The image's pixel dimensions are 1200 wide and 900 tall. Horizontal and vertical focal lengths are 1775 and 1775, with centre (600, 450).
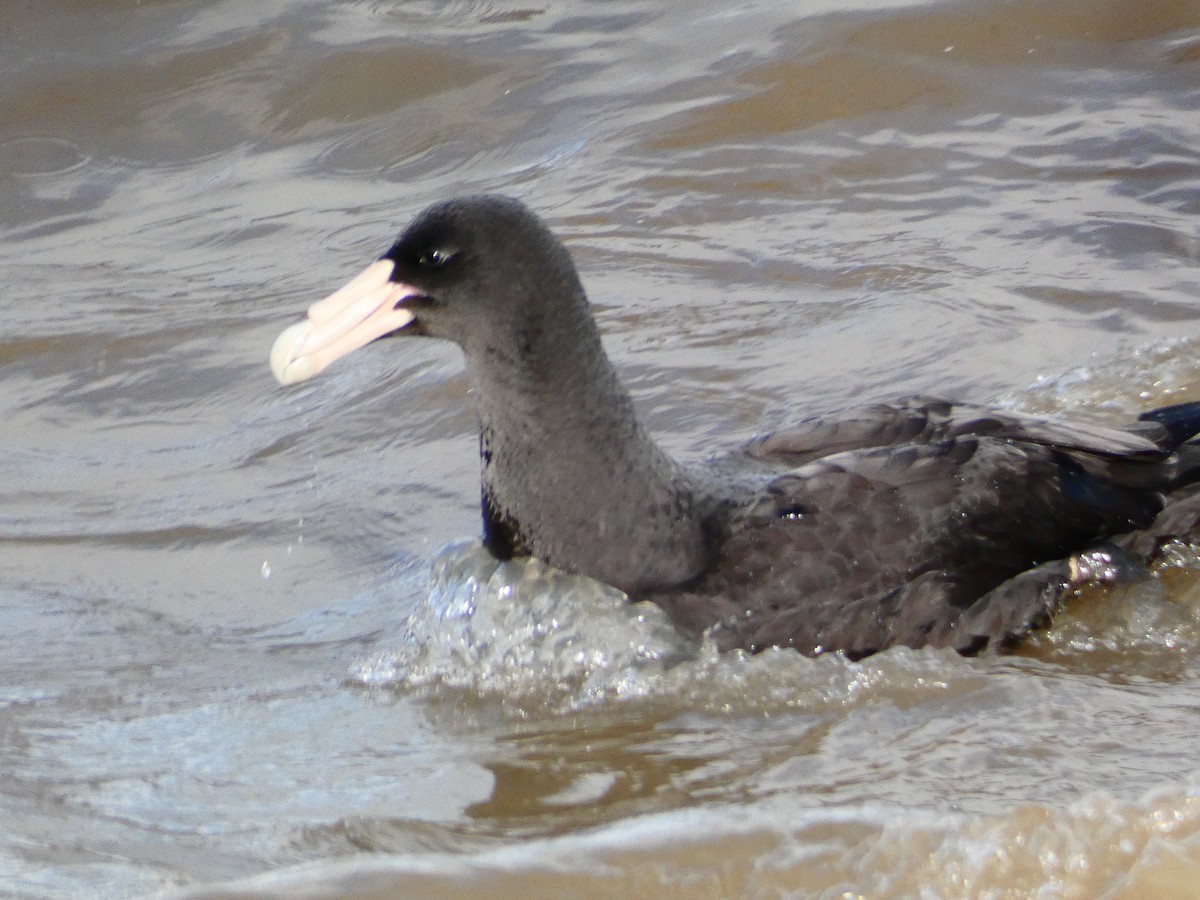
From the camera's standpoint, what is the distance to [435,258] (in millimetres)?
4434

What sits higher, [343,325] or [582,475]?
[343,325]

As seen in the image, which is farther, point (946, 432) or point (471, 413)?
point (471, 413)

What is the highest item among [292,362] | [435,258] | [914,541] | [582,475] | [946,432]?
[435,258]

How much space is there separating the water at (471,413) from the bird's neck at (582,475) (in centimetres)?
15

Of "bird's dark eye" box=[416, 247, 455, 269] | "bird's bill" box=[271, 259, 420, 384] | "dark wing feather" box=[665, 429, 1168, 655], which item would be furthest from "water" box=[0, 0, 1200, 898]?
"bird's dark eye" box=[416, 247, 455, 269]

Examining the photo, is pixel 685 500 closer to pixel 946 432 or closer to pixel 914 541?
pixel 914 541

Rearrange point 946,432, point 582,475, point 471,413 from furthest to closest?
point 471,413 → point 946,432 → point 582,475

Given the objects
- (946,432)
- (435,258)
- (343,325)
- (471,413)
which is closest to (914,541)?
(946,432)

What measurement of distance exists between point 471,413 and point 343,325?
1774 mm

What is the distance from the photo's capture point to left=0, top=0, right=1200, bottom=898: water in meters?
3.38

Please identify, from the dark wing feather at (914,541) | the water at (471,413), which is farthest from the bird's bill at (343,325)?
the dark wing feather at (914,541)

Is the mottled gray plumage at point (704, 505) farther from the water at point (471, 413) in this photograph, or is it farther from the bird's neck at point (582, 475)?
the water at point (471, 413)

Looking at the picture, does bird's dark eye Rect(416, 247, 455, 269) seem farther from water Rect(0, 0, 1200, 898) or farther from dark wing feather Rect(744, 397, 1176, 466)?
dark wing feather Rect(744, 397, 1176, 466)

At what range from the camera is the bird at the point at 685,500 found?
4328 millimetres
